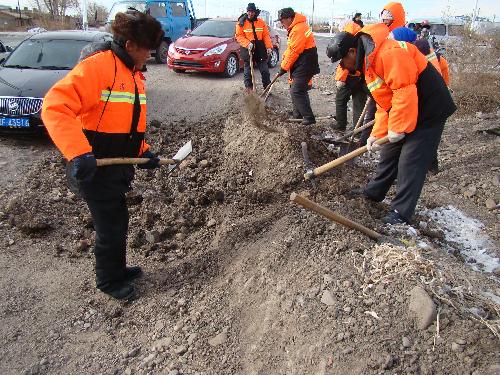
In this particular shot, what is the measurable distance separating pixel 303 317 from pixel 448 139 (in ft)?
18.0

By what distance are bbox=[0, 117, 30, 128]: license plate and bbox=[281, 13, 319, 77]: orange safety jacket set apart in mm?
3766

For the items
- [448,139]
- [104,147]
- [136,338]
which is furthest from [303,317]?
[448,139]

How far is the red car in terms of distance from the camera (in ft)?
35.4

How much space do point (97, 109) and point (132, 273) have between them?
54.4 inches

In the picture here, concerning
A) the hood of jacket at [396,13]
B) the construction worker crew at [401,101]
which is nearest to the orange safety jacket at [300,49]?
the hood of jacket at [396,13]

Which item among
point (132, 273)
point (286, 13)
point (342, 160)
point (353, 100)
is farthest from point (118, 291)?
point (286, 13)

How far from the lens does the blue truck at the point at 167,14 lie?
13516 mm

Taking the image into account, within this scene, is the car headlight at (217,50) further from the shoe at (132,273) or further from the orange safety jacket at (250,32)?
the shoe at (132,273)

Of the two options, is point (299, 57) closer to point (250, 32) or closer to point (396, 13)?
point (396, 13)

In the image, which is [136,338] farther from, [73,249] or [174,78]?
[174,78]

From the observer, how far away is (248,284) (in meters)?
3.06

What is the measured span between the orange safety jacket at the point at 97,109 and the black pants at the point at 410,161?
2199mm

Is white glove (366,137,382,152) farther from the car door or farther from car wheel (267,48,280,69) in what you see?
the car door

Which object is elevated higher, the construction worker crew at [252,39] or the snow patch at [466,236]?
the construction worker crew at [252,39]
